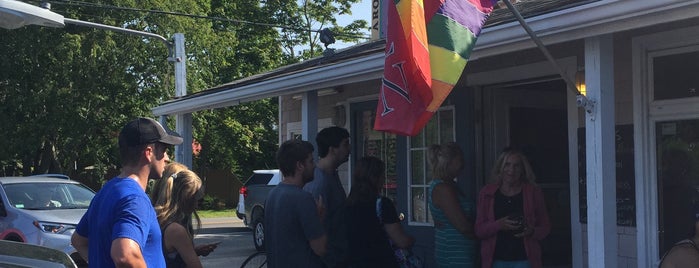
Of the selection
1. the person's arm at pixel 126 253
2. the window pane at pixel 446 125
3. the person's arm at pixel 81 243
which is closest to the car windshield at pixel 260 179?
the window pane at pixel 446 125

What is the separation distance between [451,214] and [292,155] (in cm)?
150

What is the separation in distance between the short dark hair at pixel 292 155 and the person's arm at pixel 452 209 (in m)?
1.35

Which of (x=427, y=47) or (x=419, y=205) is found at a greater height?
(x=427, y=47)

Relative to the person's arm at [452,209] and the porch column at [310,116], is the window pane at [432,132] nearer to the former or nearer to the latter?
the porch column at [310,116]

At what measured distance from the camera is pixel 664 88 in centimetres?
575

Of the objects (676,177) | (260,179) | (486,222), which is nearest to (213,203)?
(260,179)

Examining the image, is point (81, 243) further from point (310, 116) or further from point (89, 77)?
point (89, 77)

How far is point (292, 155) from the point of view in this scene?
14.7 feet

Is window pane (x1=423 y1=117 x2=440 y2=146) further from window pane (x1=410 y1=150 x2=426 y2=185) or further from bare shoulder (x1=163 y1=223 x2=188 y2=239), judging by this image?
bare shoulder (x1=163 y1=223 x2=188 y2=239)

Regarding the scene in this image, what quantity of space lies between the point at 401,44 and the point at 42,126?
2179 centimetres

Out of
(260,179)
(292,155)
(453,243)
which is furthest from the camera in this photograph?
(260,179)

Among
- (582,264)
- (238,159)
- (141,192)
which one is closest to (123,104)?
(238,159)

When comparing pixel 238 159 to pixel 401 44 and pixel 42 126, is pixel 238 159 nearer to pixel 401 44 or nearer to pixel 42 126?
pixel 42 126

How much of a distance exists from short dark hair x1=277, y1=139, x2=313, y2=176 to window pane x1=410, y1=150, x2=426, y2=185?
4.19 metres
